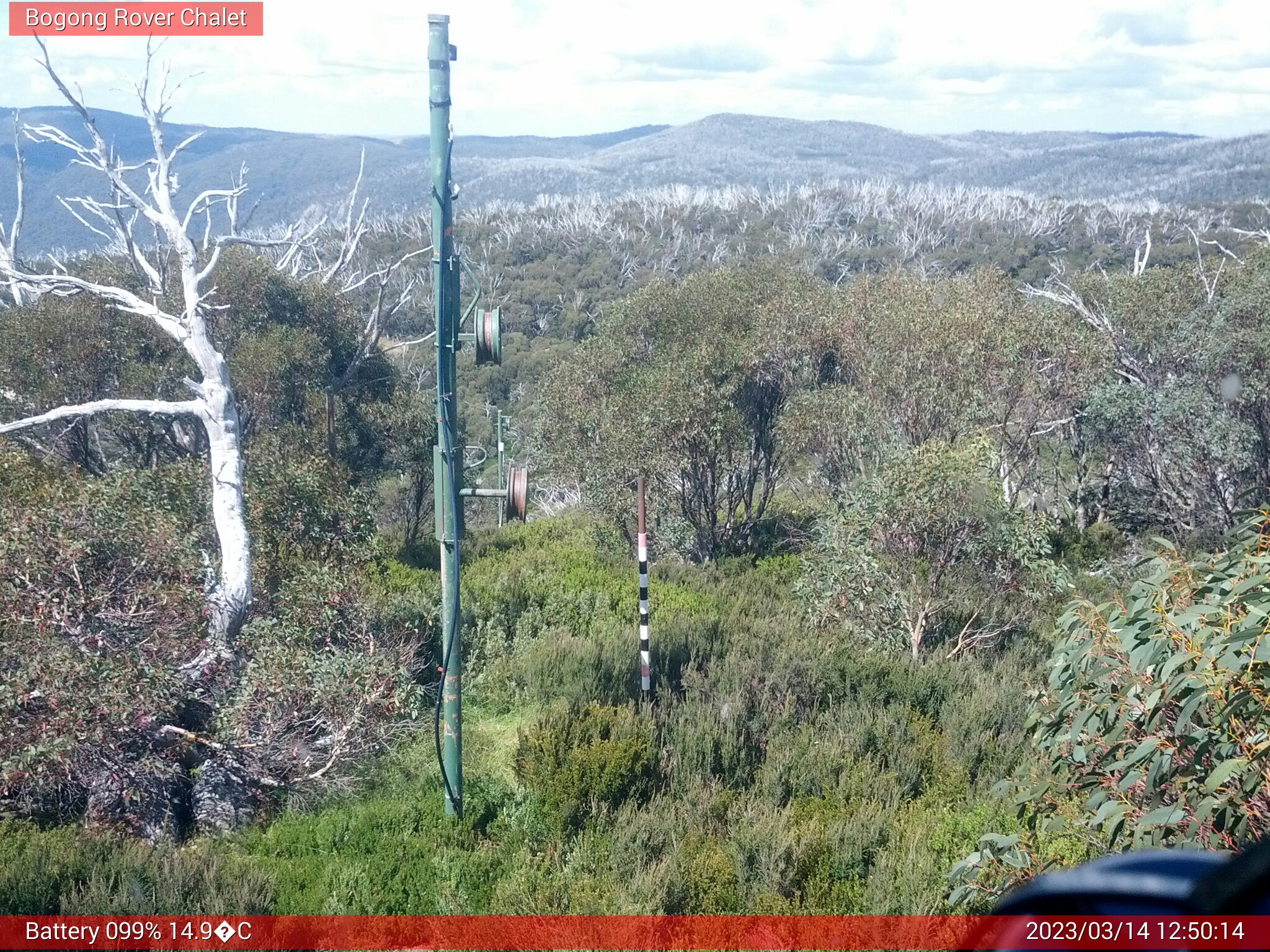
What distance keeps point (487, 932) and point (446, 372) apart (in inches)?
128

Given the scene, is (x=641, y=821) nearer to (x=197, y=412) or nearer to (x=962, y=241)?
(x=197, y=412)

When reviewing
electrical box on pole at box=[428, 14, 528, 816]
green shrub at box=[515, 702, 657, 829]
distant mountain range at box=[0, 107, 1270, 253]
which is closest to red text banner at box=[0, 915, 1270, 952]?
electrical box on pole at box=[428, 14, 528, 816]

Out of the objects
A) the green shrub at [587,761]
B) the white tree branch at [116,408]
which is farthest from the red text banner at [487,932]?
the white tree branch at [116,408]

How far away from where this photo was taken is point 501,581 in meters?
13.4

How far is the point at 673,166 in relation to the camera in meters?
163

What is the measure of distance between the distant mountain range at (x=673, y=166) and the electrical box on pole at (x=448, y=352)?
7107 centimetres

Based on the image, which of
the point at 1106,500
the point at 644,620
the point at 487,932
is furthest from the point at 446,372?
the point at 1106,500

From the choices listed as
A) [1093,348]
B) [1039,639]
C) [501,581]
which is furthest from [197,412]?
[1093,348]

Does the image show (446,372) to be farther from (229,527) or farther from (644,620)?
(644,620)

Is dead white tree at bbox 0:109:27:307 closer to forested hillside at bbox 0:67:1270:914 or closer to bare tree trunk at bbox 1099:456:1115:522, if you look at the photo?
forested hillside at bbox 0:67:1270:914

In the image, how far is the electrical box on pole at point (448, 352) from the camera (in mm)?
5625

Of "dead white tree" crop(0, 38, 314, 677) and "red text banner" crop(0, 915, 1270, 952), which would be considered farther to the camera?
"dead white tree" crop(0, 38, 314, 677)

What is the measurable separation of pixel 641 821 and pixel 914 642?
5577 millimetres

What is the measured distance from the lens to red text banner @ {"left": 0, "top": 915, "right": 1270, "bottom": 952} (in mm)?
5074
